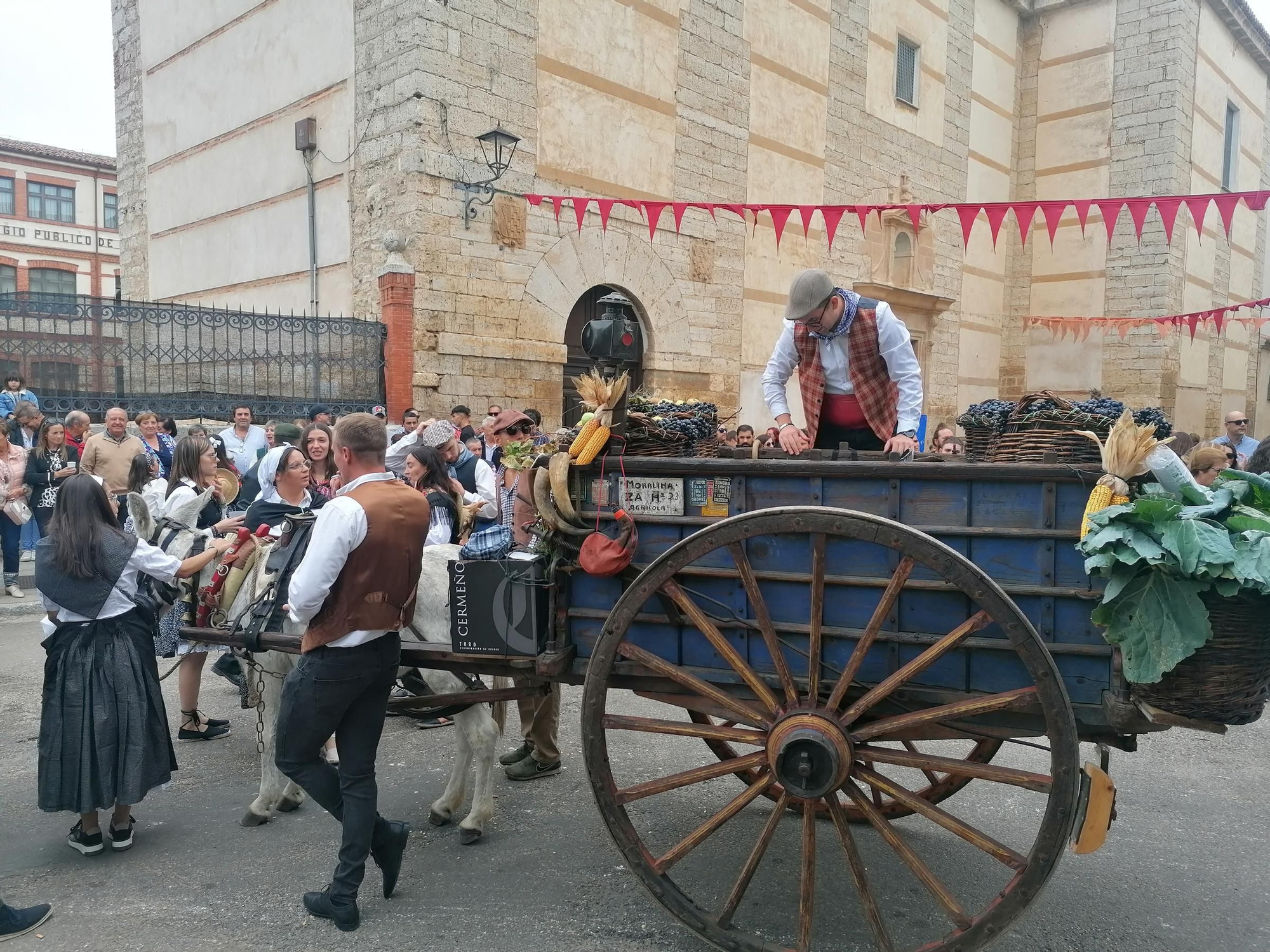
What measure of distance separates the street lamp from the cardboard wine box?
866cm

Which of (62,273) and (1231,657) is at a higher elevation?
(62,273)


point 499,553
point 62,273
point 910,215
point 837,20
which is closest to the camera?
point 499,553

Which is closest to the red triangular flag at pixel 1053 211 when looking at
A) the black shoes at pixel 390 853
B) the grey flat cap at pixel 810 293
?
the grey flat cap at pixel 810 293

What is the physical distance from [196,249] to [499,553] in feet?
45.0

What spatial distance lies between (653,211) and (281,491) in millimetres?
8577

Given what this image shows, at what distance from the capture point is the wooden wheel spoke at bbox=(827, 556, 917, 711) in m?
2.75

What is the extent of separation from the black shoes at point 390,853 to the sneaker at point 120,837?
1.20 meters

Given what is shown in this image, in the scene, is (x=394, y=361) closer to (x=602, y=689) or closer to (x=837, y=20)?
(x=602, y=689)

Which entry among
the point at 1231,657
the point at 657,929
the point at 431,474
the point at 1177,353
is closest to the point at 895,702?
the point at 1231,657

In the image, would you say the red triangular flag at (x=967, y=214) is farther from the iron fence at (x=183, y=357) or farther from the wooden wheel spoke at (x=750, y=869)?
the wooden wheel spoke at (x=750, y=869)

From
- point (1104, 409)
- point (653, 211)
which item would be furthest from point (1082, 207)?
point (1104, 409)

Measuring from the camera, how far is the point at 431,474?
206 inches

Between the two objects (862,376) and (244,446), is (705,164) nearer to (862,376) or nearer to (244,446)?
(244,446)

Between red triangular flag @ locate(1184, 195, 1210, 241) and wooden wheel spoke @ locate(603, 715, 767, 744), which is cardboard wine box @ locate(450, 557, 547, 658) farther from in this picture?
red triangular flag @ locate(1184, 195, 1210, 241)
